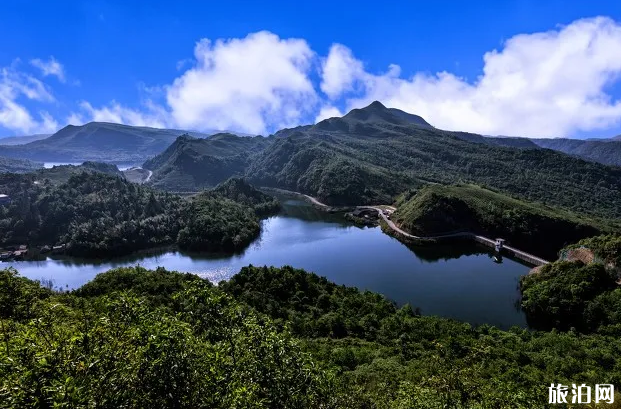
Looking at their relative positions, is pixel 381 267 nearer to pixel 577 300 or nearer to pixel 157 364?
pixel 577 300

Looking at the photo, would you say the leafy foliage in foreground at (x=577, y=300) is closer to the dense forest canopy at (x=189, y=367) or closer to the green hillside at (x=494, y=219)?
the dense forest canopy at (x=189, y=367)

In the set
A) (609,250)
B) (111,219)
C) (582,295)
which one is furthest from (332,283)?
(111,219)

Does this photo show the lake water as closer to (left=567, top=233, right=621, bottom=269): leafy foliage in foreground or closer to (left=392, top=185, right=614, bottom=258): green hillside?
(left=392, top=185, right=614, bottom=258): green hillside

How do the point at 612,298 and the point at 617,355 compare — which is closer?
Result: the point at 617,355

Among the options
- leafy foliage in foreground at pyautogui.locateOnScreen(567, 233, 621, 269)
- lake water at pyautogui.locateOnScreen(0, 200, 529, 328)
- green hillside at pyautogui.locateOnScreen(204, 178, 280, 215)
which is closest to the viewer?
leafy foliage in foreground at pyautogui.locateOnScreen(567, 233, 621, 269)

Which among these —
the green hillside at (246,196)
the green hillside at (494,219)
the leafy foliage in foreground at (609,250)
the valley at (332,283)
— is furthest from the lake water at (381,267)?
the green hillside at (246,196)

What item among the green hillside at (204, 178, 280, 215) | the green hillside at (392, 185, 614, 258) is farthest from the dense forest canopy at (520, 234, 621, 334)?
the green hillside at (204, 178, 280, 215)

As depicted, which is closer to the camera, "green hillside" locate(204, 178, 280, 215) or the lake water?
the lake water

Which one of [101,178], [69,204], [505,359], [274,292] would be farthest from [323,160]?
[505,359]

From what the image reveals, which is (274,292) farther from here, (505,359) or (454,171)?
(454,171)
